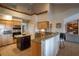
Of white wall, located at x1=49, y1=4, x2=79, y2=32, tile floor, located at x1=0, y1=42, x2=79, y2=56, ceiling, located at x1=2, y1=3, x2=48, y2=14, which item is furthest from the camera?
white wall, located at x1=49, y1=4, x2=79, y2=32

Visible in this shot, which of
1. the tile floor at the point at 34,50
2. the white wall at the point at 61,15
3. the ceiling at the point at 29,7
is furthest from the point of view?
the white wall at the point at 61,15

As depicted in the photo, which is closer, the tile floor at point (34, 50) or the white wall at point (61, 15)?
the tile floor at point (34, 50)

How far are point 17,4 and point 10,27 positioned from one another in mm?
842

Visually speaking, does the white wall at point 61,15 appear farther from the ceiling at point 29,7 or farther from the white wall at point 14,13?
the white wall at point 14,13

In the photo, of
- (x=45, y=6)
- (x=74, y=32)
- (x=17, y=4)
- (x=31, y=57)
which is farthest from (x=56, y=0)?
(x=31, y=57)

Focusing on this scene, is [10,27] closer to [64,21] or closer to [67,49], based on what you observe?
[64,21]

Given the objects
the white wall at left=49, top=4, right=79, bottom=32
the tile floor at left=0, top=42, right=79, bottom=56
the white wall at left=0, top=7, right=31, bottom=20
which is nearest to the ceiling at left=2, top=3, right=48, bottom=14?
the white wall at left=0, top=7, right=31, bottom=20

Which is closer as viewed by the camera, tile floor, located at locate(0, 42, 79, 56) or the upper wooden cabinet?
tile floor, located at locate(0, 42, 79, 56)

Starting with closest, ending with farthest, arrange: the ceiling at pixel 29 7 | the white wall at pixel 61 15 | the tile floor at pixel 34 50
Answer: the ceiling at pixel 29 7, the tile floor at pixel 34 50, the white wall at pixel 61 15

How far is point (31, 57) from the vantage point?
71.9 inches

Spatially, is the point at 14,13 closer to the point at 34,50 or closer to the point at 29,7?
the point at 29,7

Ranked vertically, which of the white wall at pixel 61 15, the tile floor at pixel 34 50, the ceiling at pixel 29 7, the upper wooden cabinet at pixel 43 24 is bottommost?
the tile floor at pixel 34 50

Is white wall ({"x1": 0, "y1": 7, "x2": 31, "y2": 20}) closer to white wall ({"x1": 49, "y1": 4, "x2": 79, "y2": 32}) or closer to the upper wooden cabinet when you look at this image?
the upper wooden cabinet

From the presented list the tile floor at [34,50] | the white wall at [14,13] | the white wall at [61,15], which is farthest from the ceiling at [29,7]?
the tile floor at [34,50]
